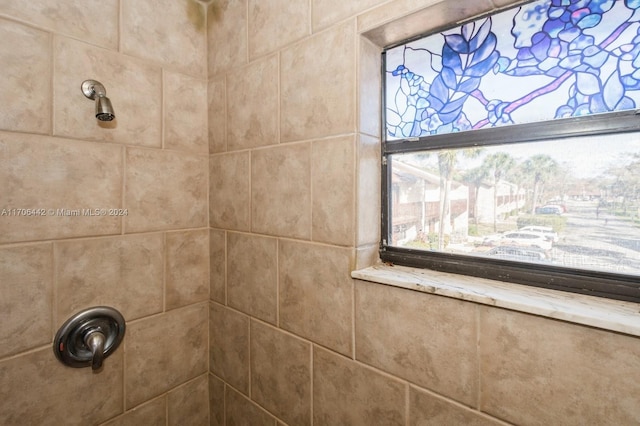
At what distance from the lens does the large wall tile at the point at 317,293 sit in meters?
0.77

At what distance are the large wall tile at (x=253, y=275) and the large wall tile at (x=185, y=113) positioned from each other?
1.24ft

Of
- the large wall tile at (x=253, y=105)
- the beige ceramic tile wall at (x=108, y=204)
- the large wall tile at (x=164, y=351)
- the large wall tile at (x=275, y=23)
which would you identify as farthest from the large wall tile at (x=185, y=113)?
the large wall tile at (x=164, y=351)

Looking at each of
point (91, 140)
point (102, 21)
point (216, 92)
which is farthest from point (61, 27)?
point (216, 92)

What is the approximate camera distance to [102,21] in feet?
2.85

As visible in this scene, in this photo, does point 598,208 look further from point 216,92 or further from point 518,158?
point 216,92

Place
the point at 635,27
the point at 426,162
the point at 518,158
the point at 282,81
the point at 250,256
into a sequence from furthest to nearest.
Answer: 1. the point at 250,256
2. the point at 282,81
3. the point at 426,162
4. the point at 518,158
5. the point at 635,27

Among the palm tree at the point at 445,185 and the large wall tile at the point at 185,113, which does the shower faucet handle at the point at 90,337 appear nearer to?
the large wall tile at the point at 185,113

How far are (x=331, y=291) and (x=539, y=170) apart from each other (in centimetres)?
56

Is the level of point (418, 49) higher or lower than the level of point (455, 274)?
higher

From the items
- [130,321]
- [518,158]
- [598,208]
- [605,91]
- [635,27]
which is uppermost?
[635,27]

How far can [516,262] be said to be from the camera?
64cm

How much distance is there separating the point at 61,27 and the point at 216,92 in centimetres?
44

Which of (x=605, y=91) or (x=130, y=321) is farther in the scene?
(x=130, y=321)

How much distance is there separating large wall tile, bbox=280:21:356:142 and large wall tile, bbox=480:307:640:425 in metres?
0.56
